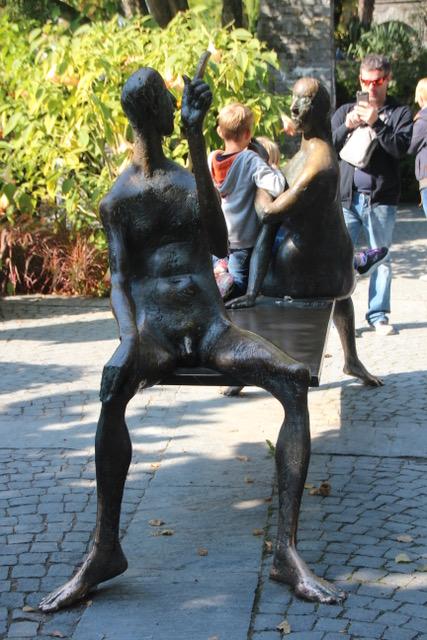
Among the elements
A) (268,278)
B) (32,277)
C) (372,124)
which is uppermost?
(372,124)

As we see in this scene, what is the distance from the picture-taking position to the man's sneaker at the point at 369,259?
7402 mm

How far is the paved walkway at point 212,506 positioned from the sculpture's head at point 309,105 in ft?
5.70

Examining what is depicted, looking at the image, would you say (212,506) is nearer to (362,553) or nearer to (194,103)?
(362,553)

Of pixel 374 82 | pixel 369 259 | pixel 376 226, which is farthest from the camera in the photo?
pixel 376 226

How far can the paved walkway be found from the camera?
158 inches

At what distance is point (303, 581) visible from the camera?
4102 millimetres

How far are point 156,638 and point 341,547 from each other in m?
1.07

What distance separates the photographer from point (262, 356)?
14.0 feet

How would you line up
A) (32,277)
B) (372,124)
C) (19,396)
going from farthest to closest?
(32,277) → (372,124) → (19,396)

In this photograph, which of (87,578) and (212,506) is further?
(212,506)

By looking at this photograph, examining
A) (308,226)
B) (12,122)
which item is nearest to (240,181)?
(308,226)

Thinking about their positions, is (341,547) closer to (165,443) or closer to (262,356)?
(262,356)

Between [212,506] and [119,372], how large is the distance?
1337 mm

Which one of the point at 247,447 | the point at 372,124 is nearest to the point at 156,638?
the point at 247,447
